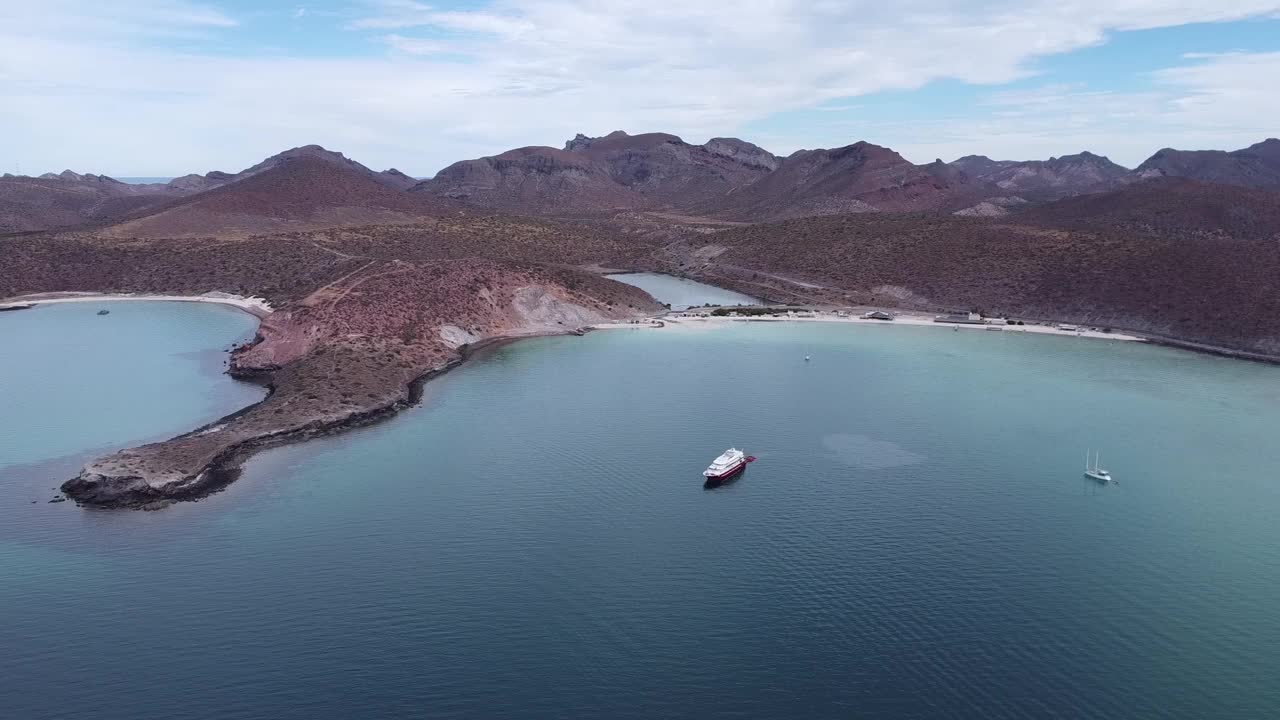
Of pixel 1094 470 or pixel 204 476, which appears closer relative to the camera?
pixel 204 476

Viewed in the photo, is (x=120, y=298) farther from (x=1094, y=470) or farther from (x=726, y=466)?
(x=1094, y=470)

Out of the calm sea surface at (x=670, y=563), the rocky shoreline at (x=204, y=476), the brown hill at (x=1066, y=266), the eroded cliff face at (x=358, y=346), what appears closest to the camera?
the calm sea surface at (x=670, y=563)

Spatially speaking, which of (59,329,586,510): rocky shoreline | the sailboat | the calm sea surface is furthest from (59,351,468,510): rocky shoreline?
the sailboat

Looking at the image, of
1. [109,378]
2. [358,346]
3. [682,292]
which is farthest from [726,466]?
[682,292]

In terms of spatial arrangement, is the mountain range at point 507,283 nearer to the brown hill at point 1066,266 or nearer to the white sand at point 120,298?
the brown hill at point 1066,266

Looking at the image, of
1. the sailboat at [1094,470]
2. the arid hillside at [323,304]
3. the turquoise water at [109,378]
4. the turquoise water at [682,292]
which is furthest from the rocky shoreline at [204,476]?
the turquoise water at [682,292]

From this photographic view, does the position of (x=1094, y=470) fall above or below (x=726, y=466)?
below
